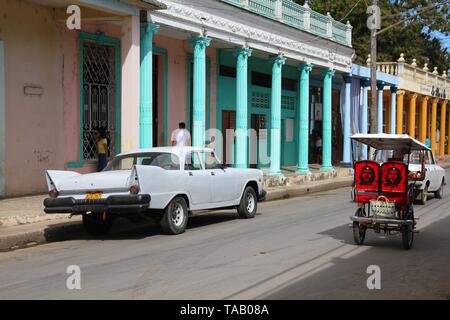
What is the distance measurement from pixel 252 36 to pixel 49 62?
25.4ft

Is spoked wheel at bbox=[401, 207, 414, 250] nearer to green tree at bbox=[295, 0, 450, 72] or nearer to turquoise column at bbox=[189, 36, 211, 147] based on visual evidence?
turquoise column at bbox=[189, 36, 211, 147]

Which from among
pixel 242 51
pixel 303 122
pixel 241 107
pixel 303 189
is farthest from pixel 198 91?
pixel 303 122

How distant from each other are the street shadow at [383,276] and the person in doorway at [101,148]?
29.0ft

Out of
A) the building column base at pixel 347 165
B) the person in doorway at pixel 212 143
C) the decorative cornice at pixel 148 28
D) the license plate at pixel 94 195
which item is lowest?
the building column base at pixel 347 165

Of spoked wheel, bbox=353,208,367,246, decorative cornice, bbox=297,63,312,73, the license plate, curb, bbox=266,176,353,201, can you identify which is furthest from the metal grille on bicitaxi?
decorative cornice, bbox=297,63,312,73

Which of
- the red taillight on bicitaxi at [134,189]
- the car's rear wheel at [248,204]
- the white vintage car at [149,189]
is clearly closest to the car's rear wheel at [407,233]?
the white vintage car at [149,189]

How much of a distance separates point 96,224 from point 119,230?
0.94 meters

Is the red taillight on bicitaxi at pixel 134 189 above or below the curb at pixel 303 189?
above

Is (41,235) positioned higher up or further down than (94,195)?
further down

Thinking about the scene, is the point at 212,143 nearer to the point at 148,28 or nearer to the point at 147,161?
the point at 148,28

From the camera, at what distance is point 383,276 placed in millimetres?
7867

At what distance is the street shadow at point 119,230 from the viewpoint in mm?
11438

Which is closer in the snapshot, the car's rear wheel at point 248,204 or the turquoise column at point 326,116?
the car's rear wheel at point 248,204

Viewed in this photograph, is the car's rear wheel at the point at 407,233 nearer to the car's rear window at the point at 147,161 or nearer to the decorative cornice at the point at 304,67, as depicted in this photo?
the car's rear window at the point at 147,161
